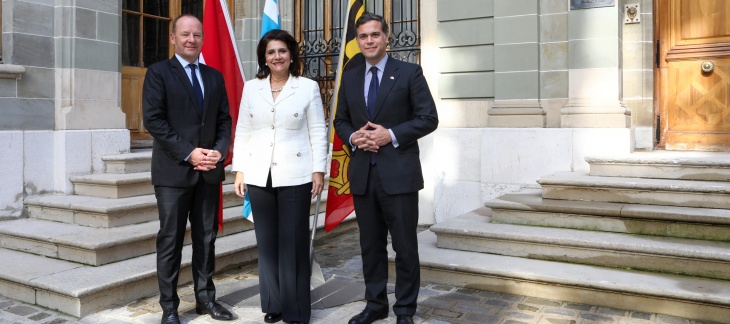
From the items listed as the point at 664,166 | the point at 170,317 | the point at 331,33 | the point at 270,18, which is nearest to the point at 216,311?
the point at 170,317

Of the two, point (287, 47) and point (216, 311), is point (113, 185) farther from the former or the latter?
point (287, 47)

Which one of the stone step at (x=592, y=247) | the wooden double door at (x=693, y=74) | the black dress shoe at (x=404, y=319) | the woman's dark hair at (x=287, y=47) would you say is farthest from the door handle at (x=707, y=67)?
the woman's dark hair at (x=287, y=47)

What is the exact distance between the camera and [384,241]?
3986 mm

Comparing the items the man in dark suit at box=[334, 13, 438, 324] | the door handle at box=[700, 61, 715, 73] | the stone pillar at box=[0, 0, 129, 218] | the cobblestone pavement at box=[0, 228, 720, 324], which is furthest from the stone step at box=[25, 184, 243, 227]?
the door handle at box=[700, 61, 715, 73]

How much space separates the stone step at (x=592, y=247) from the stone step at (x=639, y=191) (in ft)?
1.60

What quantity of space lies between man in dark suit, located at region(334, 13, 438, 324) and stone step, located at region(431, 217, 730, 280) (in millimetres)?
1579

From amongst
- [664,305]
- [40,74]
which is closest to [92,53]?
[40,74]

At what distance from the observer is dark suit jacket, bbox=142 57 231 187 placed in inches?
147

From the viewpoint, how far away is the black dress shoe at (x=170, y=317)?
3.86m

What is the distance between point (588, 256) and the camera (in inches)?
189

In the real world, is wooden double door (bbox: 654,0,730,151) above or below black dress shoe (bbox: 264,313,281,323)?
above

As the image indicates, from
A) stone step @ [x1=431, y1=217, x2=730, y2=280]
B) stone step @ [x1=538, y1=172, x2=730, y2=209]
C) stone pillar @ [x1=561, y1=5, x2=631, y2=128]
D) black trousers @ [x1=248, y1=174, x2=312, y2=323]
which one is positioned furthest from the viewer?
stone pillar @ [x1=561, y1=5, x2=631, y2=128]

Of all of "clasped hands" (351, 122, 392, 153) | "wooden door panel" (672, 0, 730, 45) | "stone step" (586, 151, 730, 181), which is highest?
"wooden door panel" (672, 0, 730, 45)

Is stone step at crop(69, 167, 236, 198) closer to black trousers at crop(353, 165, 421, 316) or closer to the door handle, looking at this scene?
black trousers at crop(353, 165, 421, 316)
